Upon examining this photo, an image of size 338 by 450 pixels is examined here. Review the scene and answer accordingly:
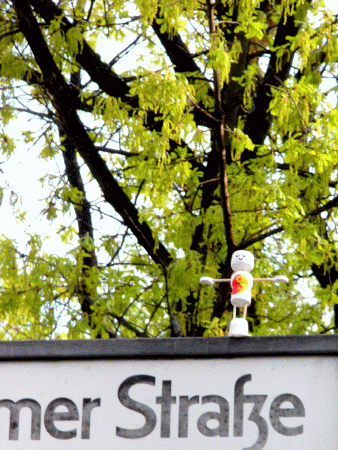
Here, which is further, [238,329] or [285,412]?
[238,329]

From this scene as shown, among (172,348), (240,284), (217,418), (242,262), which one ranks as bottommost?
(217,418)

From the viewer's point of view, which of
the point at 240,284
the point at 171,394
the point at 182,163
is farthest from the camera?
the point at 182,163

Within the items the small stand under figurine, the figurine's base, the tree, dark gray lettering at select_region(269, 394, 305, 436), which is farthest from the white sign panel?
the tree

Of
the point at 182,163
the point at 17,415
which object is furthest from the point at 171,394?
the point at 182,163

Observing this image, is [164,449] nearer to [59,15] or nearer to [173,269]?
[173,269]

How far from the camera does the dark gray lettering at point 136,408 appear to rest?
296 centimetres

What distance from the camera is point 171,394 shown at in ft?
9.82

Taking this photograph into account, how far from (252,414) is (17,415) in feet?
3.23

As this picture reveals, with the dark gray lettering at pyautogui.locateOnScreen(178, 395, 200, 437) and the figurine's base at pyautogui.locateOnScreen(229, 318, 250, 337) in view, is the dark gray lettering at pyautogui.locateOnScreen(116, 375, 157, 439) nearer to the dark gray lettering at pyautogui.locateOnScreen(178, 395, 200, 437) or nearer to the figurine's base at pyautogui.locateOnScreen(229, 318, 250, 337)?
the dark gray lettering at pyautogui.locateOnScreen(178, 395, 200, 437)

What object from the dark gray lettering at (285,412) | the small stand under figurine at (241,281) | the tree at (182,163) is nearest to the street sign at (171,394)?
the dark gray lettering at (285,412)

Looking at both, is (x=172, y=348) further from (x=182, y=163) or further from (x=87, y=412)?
(x=182, y=163)

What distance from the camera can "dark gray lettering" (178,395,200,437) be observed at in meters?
2.94

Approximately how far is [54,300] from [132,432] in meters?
5.08

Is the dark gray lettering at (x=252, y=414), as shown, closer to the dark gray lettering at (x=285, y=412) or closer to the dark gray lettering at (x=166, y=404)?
the dark gray lettering at (x=285, y=412)
